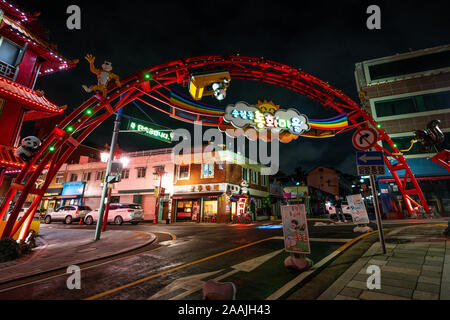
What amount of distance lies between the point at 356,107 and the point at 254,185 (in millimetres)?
18521

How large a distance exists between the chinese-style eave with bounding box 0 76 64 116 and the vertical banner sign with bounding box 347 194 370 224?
15.8 metres

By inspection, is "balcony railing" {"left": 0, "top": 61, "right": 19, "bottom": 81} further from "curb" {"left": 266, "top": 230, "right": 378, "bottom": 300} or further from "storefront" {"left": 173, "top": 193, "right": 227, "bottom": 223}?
"storefront" {"left": 173, "top": 193, "right": 227, "bottom": 223}

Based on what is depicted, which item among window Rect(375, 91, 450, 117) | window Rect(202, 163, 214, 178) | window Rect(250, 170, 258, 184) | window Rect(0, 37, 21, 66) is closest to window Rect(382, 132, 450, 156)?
window Rect(375, 91, 450, 117)

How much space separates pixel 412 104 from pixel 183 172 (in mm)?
26063

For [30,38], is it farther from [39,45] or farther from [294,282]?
[294,282]

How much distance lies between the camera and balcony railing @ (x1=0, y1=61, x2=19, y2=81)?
31.2 feet

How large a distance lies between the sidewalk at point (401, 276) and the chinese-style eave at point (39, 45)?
50.1ft

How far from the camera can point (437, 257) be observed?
4.66 metres

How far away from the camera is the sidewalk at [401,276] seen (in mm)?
3072

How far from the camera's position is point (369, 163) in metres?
5.78

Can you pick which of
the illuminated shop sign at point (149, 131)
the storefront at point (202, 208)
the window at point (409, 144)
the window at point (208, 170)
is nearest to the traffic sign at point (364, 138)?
the illuminated shop sign at point (149, 131)

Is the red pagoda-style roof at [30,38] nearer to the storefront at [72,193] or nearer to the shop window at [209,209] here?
the shop window at [209,209]

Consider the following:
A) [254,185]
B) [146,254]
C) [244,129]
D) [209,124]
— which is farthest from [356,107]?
[254,185]
